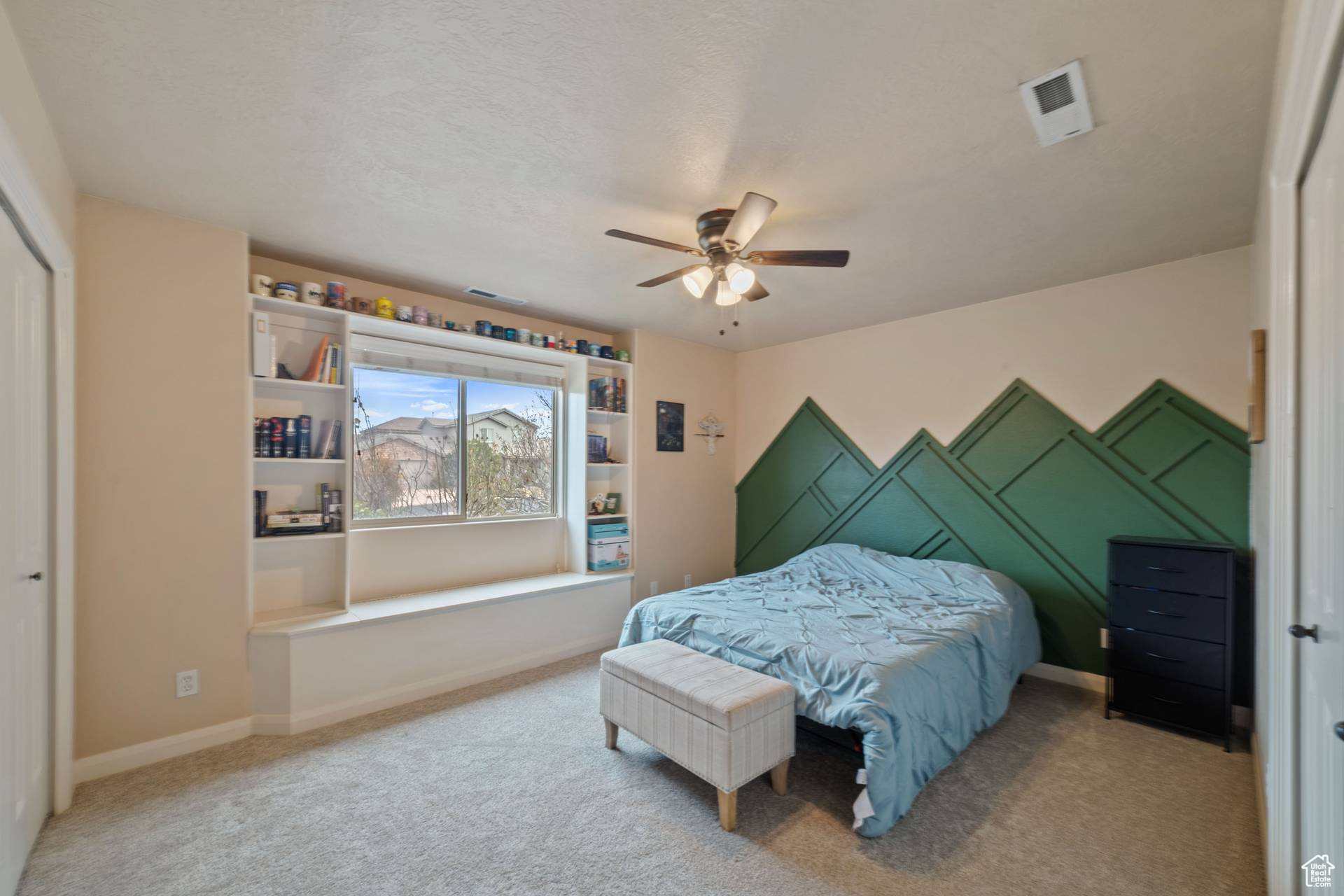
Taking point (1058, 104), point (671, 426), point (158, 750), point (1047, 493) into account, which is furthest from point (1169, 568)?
point (158, 750)

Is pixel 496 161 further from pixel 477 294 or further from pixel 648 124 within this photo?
pixel 477 294

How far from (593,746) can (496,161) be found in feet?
8.42

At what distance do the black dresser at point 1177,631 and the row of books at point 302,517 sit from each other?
13.6 feet

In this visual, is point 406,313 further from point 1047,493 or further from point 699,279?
point 1047,493

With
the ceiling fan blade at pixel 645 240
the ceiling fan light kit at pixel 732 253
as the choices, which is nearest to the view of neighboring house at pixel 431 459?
the ceiling fan light kit at pixel 732 253

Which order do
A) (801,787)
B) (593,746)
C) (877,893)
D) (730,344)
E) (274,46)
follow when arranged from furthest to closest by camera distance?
(730,344), (593,746), (801,787), (877,893), (274,46)

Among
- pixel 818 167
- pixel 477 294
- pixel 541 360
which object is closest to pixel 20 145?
pixel 477 294

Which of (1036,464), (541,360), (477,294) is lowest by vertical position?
(1036,464)

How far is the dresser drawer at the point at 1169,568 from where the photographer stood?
2.68m

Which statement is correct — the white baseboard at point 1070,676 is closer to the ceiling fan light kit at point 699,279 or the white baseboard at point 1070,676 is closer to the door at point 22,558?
the ceiling fan light kit at point 699,279

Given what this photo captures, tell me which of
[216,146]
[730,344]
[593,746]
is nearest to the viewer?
[216,146]

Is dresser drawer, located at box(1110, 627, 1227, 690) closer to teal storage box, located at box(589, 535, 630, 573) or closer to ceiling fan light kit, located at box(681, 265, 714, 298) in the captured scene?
ceiling fan light kit, located at box(681, 265, 714, 298)

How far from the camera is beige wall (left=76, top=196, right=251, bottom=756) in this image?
7.87 ft

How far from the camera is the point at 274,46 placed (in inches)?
61.1
